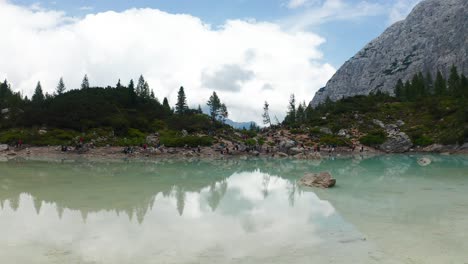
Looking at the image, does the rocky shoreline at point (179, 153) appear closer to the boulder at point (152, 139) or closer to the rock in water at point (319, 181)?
the boulder at point (152, 139)

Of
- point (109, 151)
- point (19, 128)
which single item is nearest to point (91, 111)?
point (19, 128)

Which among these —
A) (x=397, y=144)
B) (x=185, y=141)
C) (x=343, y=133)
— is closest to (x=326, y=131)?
(x=343, y=133)

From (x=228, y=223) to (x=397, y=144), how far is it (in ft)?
226

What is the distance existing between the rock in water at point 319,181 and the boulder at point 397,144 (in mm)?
53316

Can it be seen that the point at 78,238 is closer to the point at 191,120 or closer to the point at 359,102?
the point at 191,120

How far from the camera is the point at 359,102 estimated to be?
371 ft

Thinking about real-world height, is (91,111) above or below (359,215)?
above

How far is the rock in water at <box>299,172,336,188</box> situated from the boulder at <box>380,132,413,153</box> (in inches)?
2099

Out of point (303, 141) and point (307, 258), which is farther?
point (303, 141)

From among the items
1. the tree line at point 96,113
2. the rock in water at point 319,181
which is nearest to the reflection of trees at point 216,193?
the rock in water at point 319,181

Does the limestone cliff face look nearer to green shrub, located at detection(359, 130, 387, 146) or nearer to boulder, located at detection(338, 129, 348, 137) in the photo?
boulder, located at detection(338, 129, 348, 137)

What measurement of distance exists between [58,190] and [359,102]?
105 m

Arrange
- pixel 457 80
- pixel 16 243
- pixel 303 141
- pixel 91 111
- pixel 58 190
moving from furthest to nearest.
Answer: pixel 457 80, pixel 303 141, pixel 91 111, pixel 58 190, pixel 16 243

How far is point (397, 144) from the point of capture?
74.8 meters
